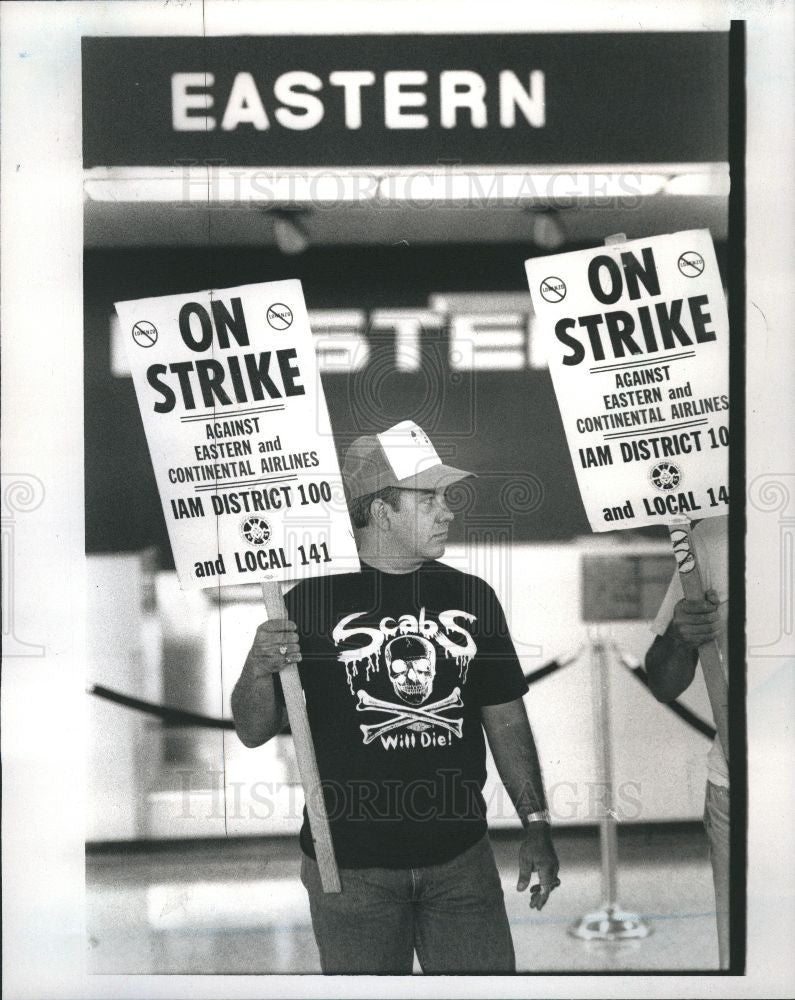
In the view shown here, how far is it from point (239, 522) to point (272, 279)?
726 mm

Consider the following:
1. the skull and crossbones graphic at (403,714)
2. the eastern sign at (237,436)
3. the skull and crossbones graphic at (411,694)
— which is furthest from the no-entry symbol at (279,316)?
the skull and crossbones graphic at (403,714)

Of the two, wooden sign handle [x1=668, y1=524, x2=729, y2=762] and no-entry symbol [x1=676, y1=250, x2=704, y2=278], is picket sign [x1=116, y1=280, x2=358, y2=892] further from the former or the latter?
no-entry symbol [x1=676, y1=250, x2=704, y2=278]

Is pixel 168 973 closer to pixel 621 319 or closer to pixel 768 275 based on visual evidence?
pixel 621 319

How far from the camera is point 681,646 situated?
3.26m

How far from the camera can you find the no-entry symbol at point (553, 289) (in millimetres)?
3225

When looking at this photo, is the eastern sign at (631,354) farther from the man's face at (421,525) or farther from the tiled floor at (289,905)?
the tiled floor at (289,905)

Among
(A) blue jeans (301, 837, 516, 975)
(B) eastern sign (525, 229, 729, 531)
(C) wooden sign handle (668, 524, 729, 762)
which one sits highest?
(B) eastern sign (525, 229, 729, 531)

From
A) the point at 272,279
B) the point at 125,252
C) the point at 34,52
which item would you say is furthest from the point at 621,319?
the point at 34,52

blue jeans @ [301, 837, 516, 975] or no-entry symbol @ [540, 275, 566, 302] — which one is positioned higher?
no-entry symbol @ [540, 275, 566, 302]

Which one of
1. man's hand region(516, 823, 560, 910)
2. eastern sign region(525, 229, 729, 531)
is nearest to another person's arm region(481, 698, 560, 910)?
man's hand region(516, 823, 560, 910)

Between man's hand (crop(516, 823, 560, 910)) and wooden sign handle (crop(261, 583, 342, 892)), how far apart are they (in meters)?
0.55

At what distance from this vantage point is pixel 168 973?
333cm

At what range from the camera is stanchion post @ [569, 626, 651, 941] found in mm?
3234

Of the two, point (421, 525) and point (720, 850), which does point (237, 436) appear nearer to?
point (421, 525)
